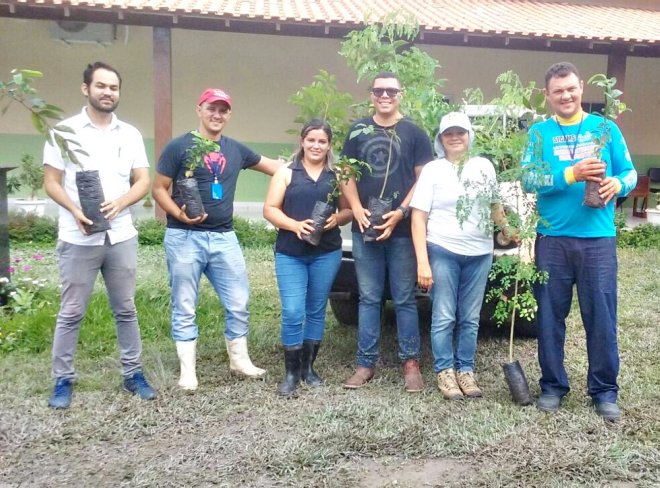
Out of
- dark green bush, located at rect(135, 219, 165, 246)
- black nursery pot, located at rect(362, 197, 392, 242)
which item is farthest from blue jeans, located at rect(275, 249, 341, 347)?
dark green bush, located at rect(135, 219, 165, 246)

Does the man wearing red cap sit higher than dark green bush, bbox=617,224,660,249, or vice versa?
the man wearing red cap

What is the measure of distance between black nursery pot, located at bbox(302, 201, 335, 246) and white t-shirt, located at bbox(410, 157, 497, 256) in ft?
1.70

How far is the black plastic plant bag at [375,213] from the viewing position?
371cm

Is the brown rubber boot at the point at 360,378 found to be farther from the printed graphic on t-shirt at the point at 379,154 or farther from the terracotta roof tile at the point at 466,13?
the terracotta roof tile at the point at 466,13

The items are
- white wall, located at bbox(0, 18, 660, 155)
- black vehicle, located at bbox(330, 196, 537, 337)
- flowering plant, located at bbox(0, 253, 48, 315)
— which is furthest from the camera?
white wall, located at bbox(0, 18, 660, 155)

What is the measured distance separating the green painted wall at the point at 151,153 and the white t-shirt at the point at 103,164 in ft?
28.2

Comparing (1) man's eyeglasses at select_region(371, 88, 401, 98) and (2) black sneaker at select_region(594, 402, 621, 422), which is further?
(1) man's eyeglasses at select_region(371, 88, 401, 98)

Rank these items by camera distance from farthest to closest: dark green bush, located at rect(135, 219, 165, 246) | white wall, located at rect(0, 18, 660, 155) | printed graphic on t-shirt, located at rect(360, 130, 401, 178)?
white wall, located at rect(0, 18, 660, 155) → dark green bush, located at rect(135, 219, 165, 246) → printed graphic on t-shirt, located at rect(360, 130, 401, 178)

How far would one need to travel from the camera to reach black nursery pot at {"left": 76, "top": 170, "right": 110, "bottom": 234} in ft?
11.2

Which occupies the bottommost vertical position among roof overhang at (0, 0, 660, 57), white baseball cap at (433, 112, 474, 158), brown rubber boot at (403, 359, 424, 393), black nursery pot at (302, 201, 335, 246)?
brown rubber boot at (403, 359, 424, 393)

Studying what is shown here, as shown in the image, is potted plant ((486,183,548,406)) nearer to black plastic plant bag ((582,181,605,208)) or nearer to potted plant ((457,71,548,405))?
potted plant ((457,71,548,405))

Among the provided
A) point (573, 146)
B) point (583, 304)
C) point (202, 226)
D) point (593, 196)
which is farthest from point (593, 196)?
point (202, 226)

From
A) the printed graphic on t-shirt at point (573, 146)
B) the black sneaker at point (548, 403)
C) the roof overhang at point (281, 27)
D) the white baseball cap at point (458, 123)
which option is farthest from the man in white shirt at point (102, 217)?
the roof overhang at point (281, 27)

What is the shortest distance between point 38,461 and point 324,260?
1.90 meters
